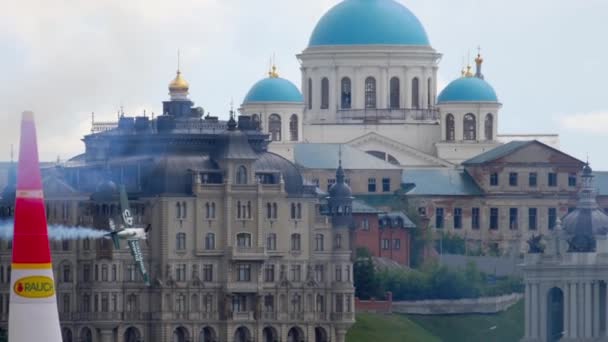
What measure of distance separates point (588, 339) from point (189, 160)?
1946 centimetres

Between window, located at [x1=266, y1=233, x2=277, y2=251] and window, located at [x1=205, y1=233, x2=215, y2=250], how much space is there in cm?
285

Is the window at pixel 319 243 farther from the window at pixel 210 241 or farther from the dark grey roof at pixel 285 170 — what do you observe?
the window at pixel 210 241

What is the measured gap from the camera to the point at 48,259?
84.1m

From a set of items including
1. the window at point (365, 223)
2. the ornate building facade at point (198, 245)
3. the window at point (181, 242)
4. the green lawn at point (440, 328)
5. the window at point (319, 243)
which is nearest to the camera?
the ornate building facade at point (198, 245)

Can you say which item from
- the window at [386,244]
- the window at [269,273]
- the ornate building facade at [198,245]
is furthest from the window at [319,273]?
the window at [386,244]

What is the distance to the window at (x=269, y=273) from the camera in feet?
524

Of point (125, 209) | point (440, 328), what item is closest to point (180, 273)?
point (125, 209)

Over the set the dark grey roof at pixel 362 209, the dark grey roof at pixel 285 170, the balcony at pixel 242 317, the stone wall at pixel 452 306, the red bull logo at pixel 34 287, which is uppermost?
the dark grey roof at pixel 285 170

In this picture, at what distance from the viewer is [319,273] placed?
162 metres

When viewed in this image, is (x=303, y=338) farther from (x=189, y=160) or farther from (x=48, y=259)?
(x=48, y=259)

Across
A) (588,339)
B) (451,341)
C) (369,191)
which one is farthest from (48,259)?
(369,191)

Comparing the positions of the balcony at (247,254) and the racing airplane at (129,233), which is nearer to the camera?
the racing airplane at (129,233)

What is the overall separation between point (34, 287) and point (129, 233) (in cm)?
5200

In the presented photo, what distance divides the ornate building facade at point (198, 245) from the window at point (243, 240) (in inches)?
6.0
